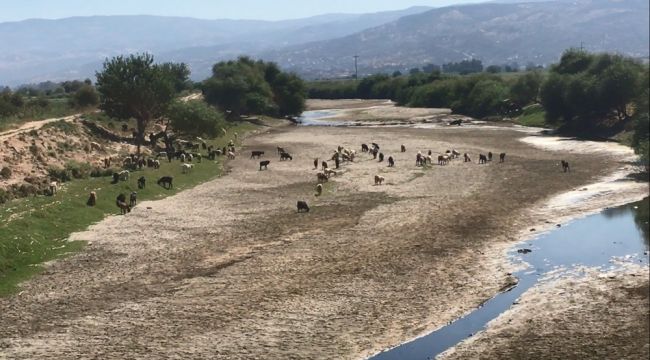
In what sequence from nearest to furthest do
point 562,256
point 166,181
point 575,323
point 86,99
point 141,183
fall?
point 575,323, point 562,256, point 141,183, point 166,181, point 86,99

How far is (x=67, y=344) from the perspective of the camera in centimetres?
1969

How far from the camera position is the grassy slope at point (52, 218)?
1080 inches

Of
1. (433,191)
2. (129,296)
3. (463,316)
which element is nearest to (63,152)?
(433,191)

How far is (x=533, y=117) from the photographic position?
94.8m

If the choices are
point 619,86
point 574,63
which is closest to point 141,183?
point 619,86

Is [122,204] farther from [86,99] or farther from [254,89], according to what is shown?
[254,89]

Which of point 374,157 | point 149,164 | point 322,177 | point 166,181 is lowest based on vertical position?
point 374,157

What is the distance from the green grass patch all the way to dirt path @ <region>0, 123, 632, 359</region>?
44105mm

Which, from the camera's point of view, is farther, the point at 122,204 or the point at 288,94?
the point at 288,94

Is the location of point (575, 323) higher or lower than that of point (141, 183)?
lower

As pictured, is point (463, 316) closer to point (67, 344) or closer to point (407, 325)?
point (407, 325)

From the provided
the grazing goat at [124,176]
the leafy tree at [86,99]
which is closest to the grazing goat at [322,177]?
the grazing goat at [124,176]

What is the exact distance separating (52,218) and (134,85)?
103 ft

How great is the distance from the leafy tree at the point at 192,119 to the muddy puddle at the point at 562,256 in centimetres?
4015
